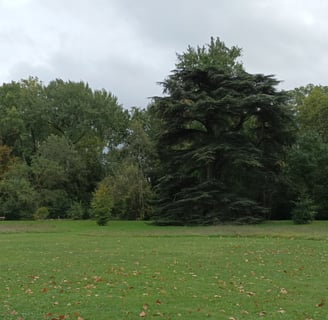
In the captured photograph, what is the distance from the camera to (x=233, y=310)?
715cm

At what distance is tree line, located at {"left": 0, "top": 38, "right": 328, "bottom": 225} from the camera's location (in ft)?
114

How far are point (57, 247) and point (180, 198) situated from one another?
62.5 ft

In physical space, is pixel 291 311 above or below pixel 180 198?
below

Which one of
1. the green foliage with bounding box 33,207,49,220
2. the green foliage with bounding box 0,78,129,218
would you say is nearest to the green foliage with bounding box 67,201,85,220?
the green foliage with bounding box 0,78,129,218

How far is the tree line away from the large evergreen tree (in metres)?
0.09

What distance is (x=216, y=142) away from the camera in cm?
3562

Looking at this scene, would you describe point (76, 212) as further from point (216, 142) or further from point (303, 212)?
point (303, 212)

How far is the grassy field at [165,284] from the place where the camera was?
7.11 metres

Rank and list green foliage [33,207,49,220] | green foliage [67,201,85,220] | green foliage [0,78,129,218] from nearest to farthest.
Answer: green foliage [33,207,49,220], green foliage [67,201,85,220], green foliage [0,78,129,218]

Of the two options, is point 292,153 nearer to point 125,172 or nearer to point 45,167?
point 125,172

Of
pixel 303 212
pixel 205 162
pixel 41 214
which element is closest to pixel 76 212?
pixel 41 214

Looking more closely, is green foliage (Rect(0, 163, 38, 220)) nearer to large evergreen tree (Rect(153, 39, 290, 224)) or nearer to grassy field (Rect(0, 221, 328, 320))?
large evergreen tree (Rect(153, 39, 290, 224))

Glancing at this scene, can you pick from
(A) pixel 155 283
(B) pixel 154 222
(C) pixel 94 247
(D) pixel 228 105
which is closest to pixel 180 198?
(B) pixel 154 222

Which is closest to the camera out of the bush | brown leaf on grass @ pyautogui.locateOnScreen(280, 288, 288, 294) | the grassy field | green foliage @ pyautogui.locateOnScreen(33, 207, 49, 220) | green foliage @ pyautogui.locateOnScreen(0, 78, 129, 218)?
the grassy field
